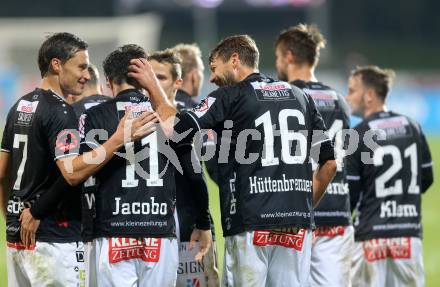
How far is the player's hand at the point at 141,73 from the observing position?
21.7 feet

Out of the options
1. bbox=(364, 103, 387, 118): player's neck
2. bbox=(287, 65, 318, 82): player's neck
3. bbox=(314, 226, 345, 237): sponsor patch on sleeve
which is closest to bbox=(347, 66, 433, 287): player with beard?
bbox=(364, 103, 387, 118): player's neck

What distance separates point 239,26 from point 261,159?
1425 inches

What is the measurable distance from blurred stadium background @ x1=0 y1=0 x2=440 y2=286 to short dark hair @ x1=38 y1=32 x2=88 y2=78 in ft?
84.1

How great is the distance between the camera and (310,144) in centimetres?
700

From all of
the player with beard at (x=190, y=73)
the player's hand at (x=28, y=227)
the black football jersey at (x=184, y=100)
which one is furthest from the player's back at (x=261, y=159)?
the player with beard at (x=190, y=73)

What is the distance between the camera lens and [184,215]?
748 cm

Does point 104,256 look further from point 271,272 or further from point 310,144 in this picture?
point 310,144

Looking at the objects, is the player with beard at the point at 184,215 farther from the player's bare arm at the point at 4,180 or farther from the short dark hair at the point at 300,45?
the player's bare arm at the point at 4,180

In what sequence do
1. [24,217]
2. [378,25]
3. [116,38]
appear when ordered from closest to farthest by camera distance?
[24,217]
[116,38]
[378,25]

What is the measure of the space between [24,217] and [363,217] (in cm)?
350

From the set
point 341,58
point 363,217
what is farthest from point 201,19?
point 363,217

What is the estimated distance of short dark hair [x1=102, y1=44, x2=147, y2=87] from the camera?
672 cm

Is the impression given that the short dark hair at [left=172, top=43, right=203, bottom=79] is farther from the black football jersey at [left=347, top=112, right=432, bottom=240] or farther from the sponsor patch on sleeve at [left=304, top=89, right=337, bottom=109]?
the black football jersey at [left=347, top=112, right=432, bottom=240]

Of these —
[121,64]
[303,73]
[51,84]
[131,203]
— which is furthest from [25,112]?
[303,73]
